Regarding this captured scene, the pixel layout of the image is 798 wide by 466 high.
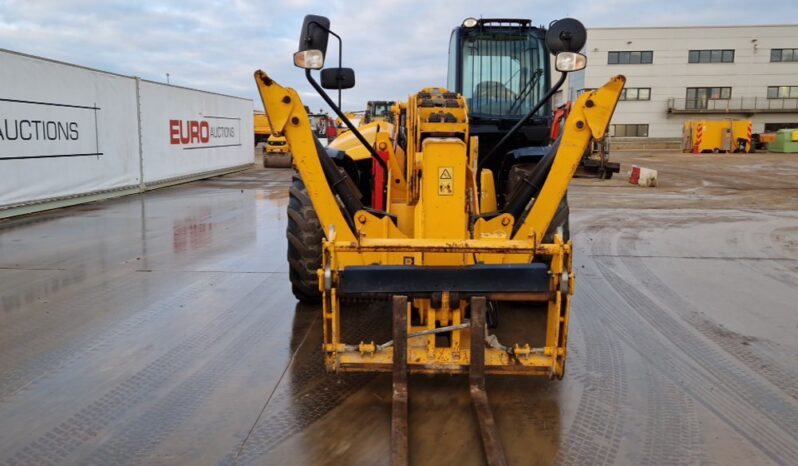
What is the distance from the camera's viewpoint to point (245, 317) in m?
5.41

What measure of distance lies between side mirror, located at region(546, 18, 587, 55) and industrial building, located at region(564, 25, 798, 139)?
46.1m

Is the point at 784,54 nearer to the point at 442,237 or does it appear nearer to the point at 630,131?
the point at 630,131

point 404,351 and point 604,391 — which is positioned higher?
point 404,351

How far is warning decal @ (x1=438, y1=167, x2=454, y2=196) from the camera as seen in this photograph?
3846mm

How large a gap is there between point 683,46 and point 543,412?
50.9 metres

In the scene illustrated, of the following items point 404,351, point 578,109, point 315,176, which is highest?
point 578,109

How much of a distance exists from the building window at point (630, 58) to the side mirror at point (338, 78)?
4836cm

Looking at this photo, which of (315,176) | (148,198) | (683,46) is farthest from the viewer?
(683,46)

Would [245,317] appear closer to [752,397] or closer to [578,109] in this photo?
[578,109]

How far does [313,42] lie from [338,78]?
14.0 inches

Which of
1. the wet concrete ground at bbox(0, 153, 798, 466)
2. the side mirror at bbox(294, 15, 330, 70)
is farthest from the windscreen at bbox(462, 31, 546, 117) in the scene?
the side mirror at bbox(294, 15, 330, 70)

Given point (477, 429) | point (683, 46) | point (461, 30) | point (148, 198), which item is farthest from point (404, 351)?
point (683, 46)

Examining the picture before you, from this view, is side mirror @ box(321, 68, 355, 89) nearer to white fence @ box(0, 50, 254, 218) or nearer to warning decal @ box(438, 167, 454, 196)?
warning decal @ box(438, 167, 454, 196)

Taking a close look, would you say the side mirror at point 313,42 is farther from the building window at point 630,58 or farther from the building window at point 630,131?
the building window at point 630,58
